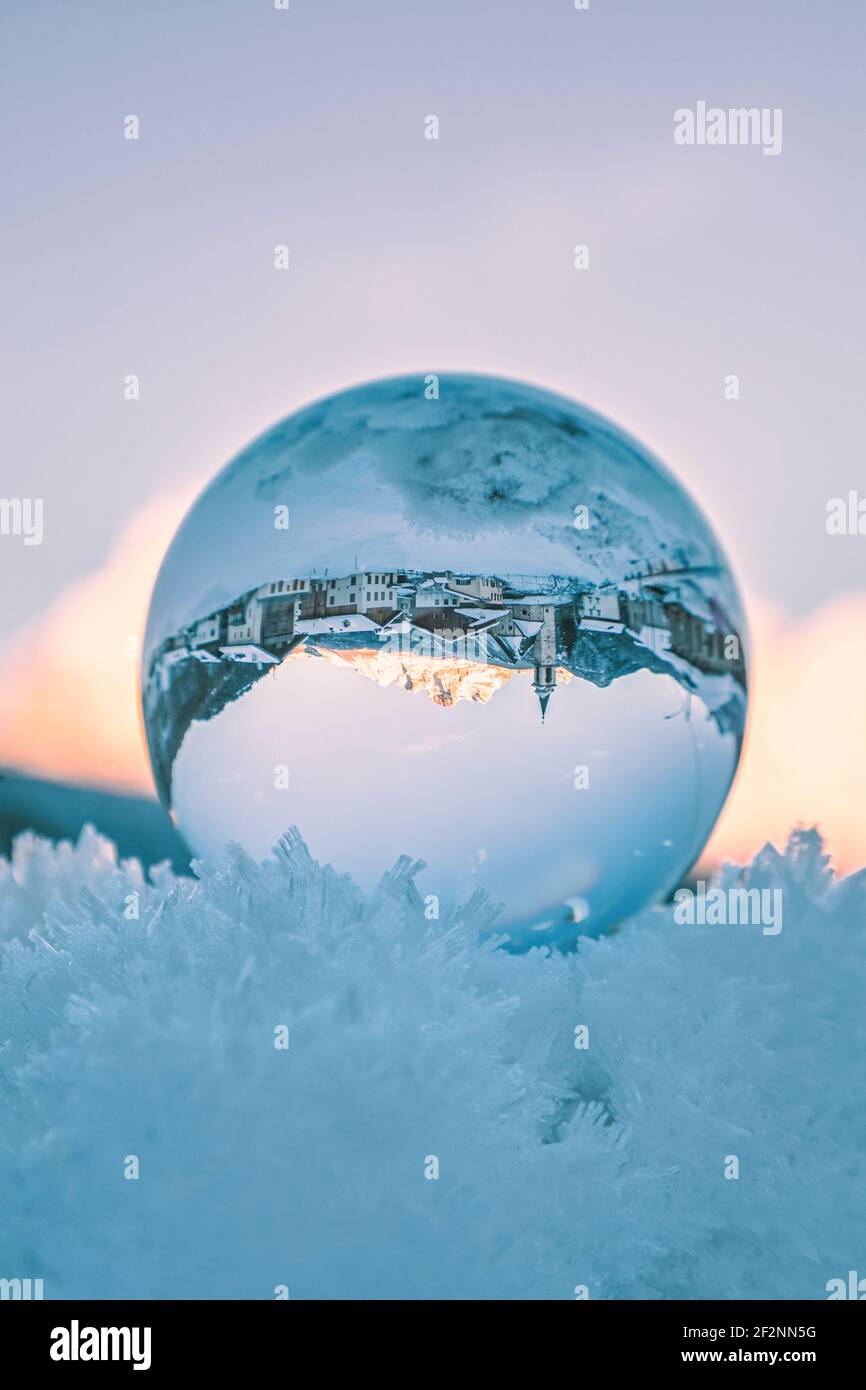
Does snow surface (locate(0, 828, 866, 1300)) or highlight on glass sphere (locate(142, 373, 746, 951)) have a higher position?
highlight on glass sphere (locate(142, 373, 746, 951))

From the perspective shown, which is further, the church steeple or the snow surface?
the church steeple

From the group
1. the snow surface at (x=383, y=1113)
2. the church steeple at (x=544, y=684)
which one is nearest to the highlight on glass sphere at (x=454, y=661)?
the church steeple at (x=544, y=684)

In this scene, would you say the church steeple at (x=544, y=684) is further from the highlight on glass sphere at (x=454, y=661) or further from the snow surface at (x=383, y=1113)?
the snow surface at (x=383, y=1113)

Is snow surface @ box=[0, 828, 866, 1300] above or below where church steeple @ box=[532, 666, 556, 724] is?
below
